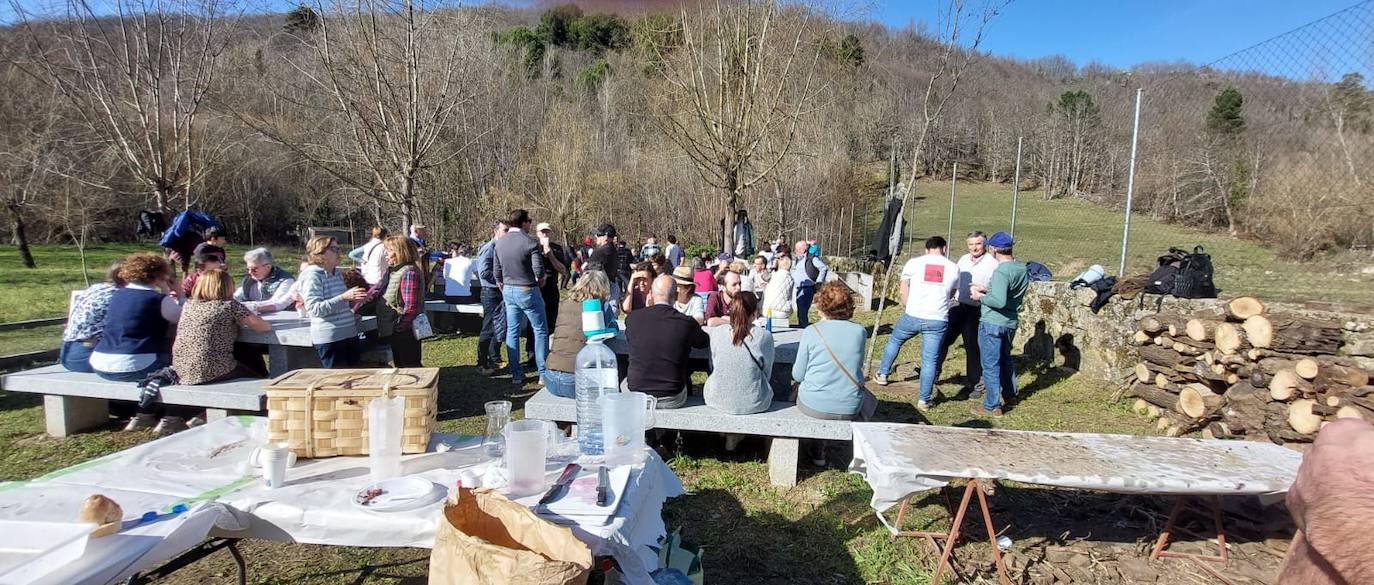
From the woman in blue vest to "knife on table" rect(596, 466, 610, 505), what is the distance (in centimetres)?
411

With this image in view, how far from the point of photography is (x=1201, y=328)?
5.29m

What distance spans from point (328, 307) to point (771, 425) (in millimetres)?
3409

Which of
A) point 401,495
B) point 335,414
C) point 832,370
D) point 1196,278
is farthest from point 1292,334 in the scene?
point 335,414

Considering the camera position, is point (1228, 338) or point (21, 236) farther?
point (21, 236)

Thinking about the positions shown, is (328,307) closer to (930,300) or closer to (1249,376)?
(930,300)

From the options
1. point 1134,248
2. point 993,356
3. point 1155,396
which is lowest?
point 1155,396

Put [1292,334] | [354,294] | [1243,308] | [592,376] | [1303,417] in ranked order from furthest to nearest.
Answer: [354,294] → [1243,308] → [1292,334] → [1303,417] → [592,376]

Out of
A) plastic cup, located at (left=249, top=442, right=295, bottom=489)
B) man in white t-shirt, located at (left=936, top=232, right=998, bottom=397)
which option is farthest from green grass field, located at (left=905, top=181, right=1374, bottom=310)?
plastic cup, located at (left=249, top=442, right=295, bottom=489)

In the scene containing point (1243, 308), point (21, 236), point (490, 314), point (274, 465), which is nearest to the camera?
point (274, 465)

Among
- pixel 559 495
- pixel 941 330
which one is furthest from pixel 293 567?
pixel 941 330

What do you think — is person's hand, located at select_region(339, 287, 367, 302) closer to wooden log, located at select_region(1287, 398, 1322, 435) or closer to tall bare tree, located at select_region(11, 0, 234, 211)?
tall bare tree, located at select_region(11, 0, 234, 211)

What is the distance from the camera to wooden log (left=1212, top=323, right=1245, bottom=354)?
4984mm

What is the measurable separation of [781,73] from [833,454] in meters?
5.36

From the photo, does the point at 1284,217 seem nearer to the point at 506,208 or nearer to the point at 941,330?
the point at 941,330
